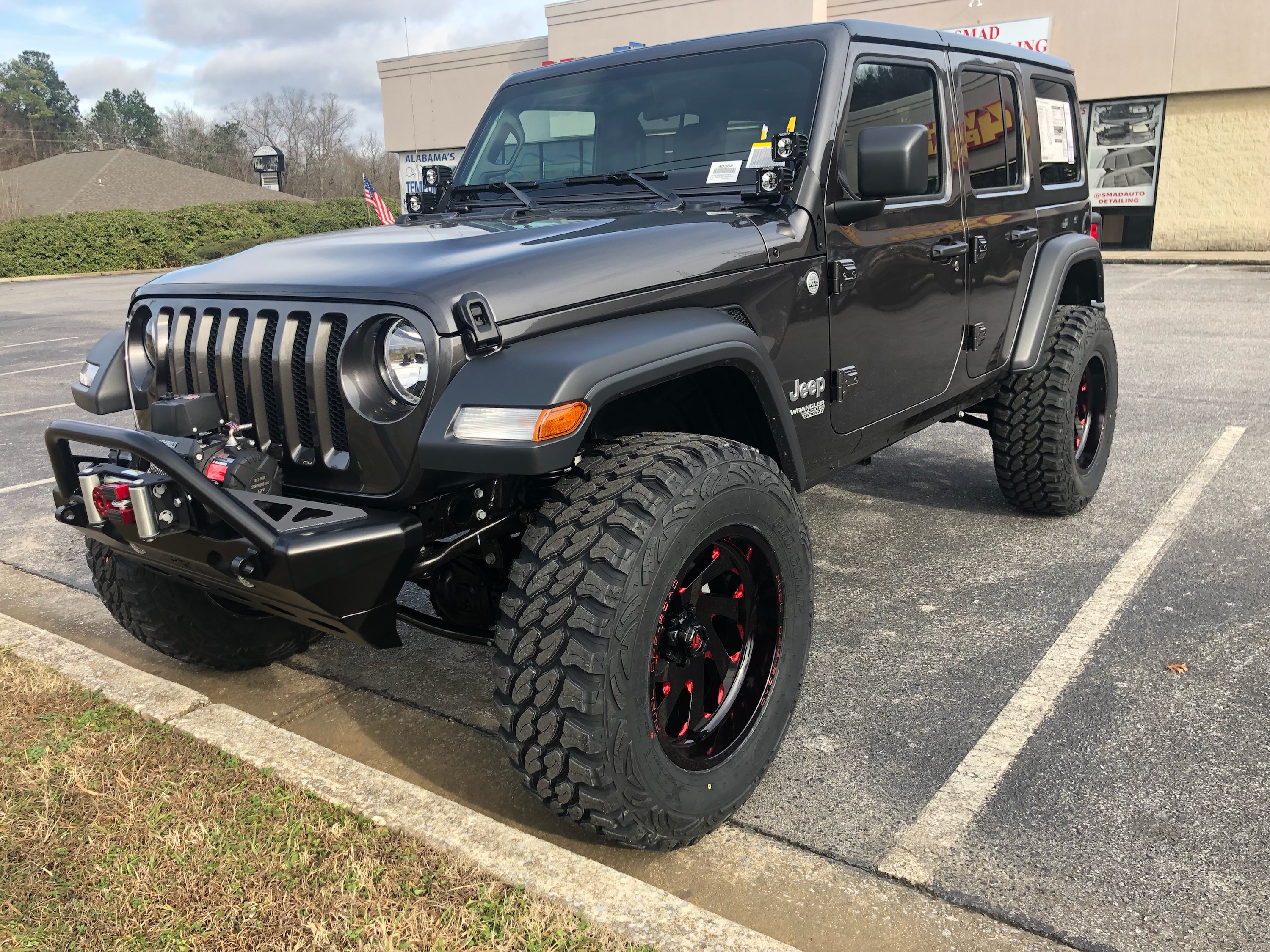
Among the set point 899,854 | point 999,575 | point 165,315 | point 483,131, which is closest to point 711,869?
point 899,854

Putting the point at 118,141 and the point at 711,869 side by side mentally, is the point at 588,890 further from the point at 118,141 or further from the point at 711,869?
the point at 118,141

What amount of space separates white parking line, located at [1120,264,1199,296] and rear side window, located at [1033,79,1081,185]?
10.3 meters

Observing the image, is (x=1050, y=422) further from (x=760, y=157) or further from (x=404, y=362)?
(x=404, y=362)

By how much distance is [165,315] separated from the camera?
2.79 m

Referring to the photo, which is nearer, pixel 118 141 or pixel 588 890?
pixel 588 890

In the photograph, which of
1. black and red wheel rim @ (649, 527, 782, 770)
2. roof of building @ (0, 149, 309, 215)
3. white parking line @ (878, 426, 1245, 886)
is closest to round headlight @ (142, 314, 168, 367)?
black and red wheel rim @ (649, 527, 782, 770)

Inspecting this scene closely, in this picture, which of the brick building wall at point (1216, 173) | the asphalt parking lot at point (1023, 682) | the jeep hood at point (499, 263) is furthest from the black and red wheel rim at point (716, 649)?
the brick building wall at point (1216, 173)

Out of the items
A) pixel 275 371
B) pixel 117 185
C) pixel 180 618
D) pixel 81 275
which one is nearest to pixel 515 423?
pixel 275 371

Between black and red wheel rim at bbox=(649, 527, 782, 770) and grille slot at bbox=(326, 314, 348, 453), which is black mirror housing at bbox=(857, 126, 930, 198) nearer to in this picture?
black and red wheel rim at bbox=(649, 527, 782, 770)

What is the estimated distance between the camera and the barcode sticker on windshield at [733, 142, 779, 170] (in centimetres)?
322

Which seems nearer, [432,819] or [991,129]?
[432,819]

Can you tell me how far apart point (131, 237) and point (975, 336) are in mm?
35821

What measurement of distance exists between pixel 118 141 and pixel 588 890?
3829 inches

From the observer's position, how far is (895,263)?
3.55m
